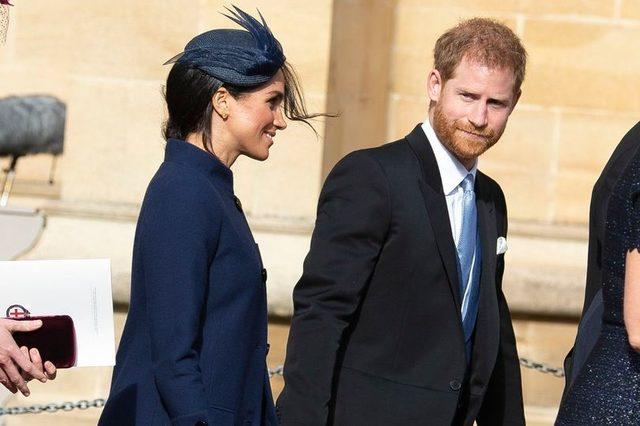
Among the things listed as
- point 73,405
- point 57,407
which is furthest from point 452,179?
point 57,407

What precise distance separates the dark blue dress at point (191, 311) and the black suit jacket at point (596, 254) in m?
0.86

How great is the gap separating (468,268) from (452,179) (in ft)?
0.78

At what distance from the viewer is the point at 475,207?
13.0 feet

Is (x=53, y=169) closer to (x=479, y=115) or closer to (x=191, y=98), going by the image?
(x=479, y=115)

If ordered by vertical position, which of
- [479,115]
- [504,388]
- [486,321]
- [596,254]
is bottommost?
[504,388]

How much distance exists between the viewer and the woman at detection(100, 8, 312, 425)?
2.88 meters

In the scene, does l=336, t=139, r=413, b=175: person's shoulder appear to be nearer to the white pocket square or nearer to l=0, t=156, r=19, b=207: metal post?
the white pocket square

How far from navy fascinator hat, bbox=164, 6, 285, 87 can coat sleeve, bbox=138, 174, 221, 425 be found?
0.30 metres

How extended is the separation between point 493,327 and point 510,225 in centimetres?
290

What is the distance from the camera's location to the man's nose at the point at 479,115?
377cm

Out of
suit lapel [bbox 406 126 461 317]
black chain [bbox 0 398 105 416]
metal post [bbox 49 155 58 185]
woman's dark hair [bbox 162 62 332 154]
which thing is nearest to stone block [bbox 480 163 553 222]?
metal post [bbox 49 155 58 185]

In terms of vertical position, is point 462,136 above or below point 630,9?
below

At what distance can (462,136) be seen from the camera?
12.5ft

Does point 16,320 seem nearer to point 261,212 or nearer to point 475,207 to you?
point 475,207
